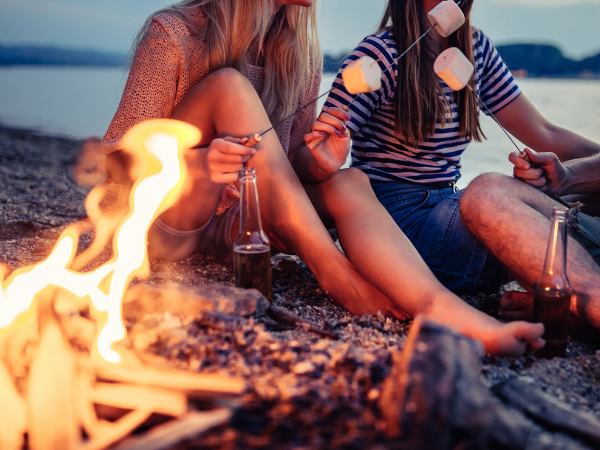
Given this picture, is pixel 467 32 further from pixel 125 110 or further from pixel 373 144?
pixel 125 110

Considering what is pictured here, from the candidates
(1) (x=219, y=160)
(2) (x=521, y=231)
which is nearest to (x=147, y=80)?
(1) (x=219, y=160)

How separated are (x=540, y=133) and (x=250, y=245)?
1693 millimetres

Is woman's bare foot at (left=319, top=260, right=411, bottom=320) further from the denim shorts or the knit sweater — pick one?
the knit sweater

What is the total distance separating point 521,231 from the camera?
1743 millimetres

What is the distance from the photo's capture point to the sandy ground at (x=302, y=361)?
962 millimetres

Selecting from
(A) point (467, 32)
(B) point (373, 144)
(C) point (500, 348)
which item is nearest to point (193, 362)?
(C) point (500, 348)

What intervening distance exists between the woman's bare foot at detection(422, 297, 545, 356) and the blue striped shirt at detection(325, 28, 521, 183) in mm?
929

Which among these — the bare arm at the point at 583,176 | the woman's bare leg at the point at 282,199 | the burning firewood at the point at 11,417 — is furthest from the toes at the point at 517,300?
the burning firewood at the point at 11,417

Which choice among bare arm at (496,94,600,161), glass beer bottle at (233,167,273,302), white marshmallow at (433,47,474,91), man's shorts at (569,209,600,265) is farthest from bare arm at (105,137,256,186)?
bare arm at (496,94,600,161)

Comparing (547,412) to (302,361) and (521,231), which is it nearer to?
(302,361)

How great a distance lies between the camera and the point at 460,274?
2100 mm

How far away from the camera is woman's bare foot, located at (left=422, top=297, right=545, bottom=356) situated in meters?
1.46

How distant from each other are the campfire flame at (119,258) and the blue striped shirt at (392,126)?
2.37 ft

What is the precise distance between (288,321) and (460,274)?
0.86 meters
